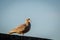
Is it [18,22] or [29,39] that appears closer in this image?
[29,39]

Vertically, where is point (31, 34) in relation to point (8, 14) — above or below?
below

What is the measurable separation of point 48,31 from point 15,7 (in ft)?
1.88

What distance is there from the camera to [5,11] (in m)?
1.88

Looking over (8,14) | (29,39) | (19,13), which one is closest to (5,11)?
(8,14)

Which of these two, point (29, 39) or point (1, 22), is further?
point (1, 22)

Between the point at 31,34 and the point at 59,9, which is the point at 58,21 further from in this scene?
the point at 31,34

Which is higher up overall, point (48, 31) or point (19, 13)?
point (19, 13)

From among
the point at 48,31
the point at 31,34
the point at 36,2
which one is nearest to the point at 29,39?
the point at 31,34

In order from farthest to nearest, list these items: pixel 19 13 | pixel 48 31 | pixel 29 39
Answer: pixel 19 13, pixel 48 31, pixel 29 39

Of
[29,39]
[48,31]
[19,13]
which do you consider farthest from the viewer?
[19,13]

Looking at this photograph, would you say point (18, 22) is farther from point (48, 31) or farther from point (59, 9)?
point (59, 9)

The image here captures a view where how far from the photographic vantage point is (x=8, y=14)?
1.87 meters

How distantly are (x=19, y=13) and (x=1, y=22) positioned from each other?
0.95 ft

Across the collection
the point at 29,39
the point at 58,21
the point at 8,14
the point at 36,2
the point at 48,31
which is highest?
the point at 36,2
